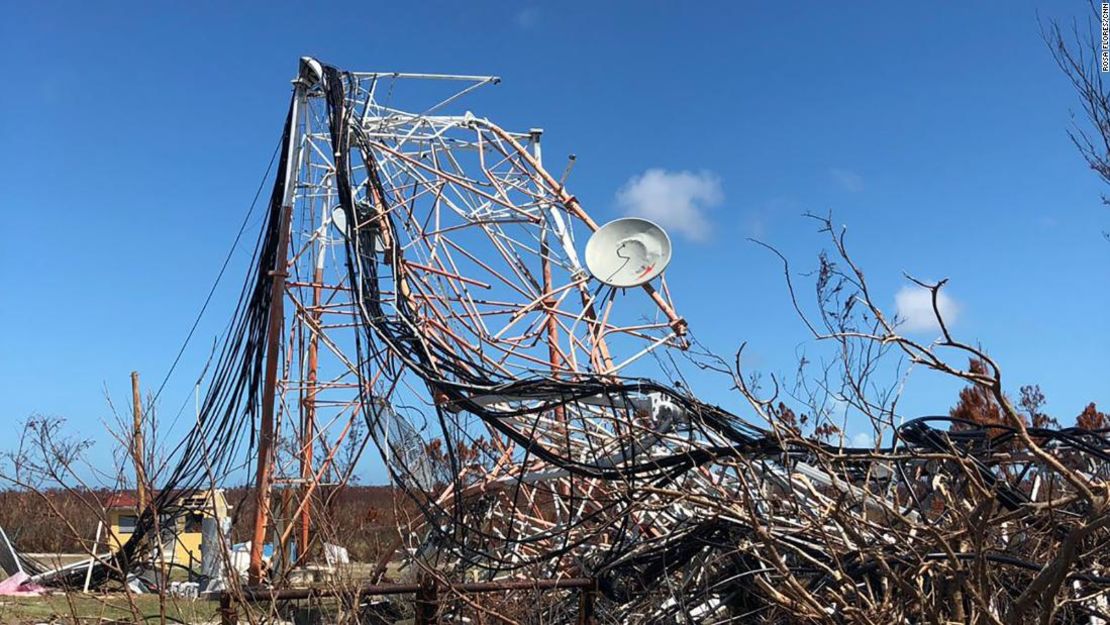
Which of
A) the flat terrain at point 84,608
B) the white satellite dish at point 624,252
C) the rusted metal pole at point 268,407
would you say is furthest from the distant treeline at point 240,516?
the white satellite dish at point 624,252

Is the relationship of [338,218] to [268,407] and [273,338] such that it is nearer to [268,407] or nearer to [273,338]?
[273,338]

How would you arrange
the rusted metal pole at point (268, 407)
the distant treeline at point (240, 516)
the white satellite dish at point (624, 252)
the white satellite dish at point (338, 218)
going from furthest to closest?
the white satellite dish at point (338, 218) → the rusted metal pole at point (268, 407) → the white satellite dish at point (624, 252) → the distant treeline at point (240, 516)

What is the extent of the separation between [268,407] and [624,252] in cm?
447

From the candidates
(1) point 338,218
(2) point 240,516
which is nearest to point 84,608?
(2) point 240,516

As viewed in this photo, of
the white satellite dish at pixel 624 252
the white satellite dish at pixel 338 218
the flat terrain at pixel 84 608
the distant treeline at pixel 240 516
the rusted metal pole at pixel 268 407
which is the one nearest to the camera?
the distant treeline at pixel 240 516

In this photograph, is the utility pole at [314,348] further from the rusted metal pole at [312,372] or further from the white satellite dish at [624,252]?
the white satellite dish at [624,252]

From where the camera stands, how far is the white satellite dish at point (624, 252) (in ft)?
33.5

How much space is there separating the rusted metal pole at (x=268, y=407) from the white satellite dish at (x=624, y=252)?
12.5 feet

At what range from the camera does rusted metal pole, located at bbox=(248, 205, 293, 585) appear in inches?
→ 434

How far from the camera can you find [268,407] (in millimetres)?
11305

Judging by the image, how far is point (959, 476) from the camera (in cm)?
702

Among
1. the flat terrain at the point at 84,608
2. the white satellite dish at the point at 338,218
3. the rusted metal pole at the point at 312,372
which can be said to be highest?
the white satellite dish at the point at 338,218

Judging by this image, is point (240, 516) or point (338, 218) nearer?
point (338, 218)

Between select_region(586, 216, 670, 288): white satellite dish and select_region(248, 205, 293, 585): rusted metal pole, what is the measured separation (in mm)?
3820
